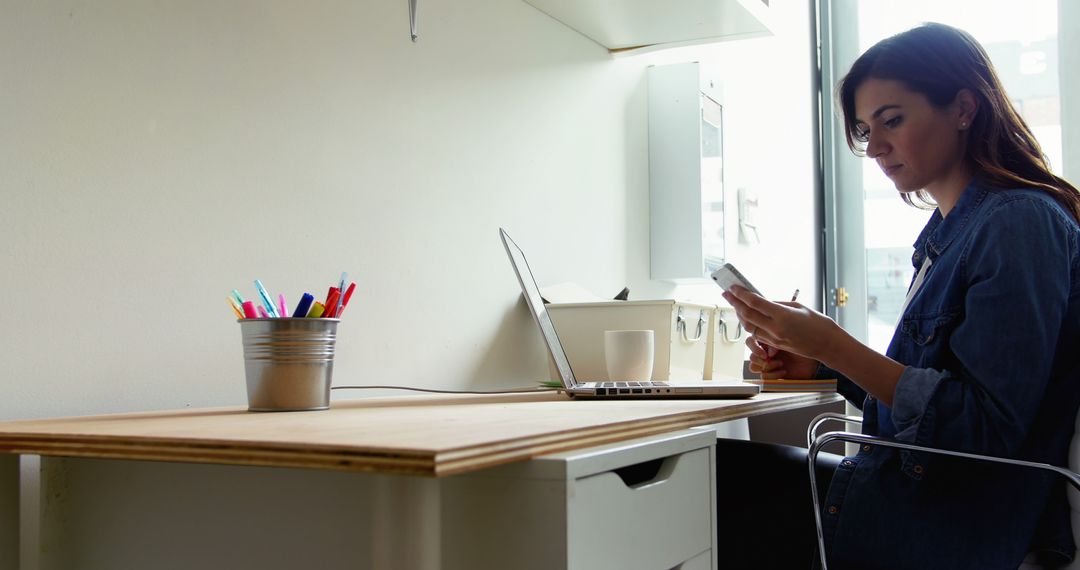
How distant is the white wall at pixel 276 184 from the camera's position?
1.12 m

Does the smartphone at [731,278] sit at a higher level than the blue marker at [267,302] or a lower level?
higher

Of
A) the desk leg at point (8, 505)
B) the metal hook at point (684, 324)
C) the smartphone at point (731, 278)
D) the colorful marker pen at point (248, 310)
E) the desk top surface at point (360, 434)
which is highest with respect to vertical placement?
the smartphone at point (731, 278)

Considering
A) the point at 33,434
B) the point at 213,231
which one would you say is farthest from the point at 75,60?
the point at 33,434

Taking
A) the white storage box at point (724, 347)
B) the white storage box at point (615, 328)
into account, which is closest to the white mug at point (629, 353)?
the white storage box at point (615, 328)

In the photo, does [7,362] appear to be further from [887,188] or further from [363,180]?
[887,188]

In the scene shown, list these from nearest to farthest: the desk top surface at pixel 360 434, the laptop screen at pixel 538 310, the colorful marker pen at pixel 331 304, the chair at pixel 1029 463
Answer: the desk top surface at pixel 360 434 < the chair at pixel 1029 463 < the colorful marker pen at pixel 331 304 < the laptop screen at pixel 538 310

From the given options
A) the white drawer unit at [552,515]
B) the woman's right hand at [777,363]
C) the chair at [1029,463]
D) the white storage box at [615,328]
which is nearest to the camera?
the white drawer unit at [552,515]

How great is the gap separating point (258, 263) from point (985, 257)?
3.19 ft

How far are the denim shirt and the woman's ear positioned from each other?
0.15 meters

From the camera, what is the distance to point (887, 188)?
398 cm

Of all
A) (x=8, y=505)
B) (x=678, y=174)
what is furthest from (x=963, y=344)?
(x=678, y=174)

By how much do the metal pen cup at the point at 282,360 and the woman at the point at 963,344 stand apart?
0.61m

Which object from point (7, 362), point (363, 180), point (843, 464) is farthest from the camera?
point (363, 180)

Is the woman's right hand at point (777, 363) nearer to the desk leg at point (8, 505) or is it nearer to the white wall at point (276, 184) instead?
the white wall at point (276, 184)
